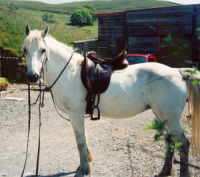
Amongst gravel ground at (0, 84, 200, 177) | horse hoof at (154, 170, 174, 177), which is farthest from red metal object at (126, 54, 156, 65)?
horse hoof at (154, 170, 174, 177)

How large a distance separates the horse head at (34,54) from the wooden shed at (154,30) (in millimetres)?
10973

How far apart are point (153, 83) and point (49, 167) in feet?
7.25

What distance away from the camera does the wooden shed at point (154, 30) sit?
48.2 ft

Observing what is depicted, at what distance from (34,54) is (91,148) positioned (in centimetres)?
245

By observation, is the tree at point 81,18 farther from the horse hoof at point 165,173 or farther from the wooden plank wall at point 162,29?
the horse hoof at point 165,173

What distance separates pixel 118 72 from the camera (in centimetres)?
415

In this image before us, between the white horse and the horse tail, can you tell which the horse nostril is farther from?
the horse tail

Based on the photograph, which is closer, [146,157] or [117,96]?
[117,96]

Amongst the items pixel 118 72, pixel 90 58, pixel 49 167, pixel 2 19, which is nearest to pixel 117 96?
pixel 118 72

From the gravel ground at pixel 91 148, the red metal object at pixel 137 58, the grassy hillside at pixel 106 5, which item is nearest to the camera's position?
the gravel ground at pixel 91 148

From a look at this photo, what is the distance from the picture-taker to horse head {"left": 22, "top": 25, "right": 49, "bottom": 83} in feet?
11.9

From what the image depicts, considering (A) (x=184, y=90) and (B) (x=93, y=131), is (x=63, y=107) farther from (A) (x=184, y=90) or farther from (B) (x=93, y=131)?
(B) (x=93, y=131)

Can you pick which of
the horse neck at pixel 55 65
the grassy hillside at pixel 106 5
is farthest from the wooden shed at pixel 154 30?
the grassy hillside at pixel 106 5

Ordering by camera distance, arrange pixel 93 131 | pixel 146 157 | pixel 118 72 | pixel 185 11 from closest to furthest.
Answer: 1. pixel 118 72
2. pixel 146 157
3. pixel 93 131
4. pixel 185 11
